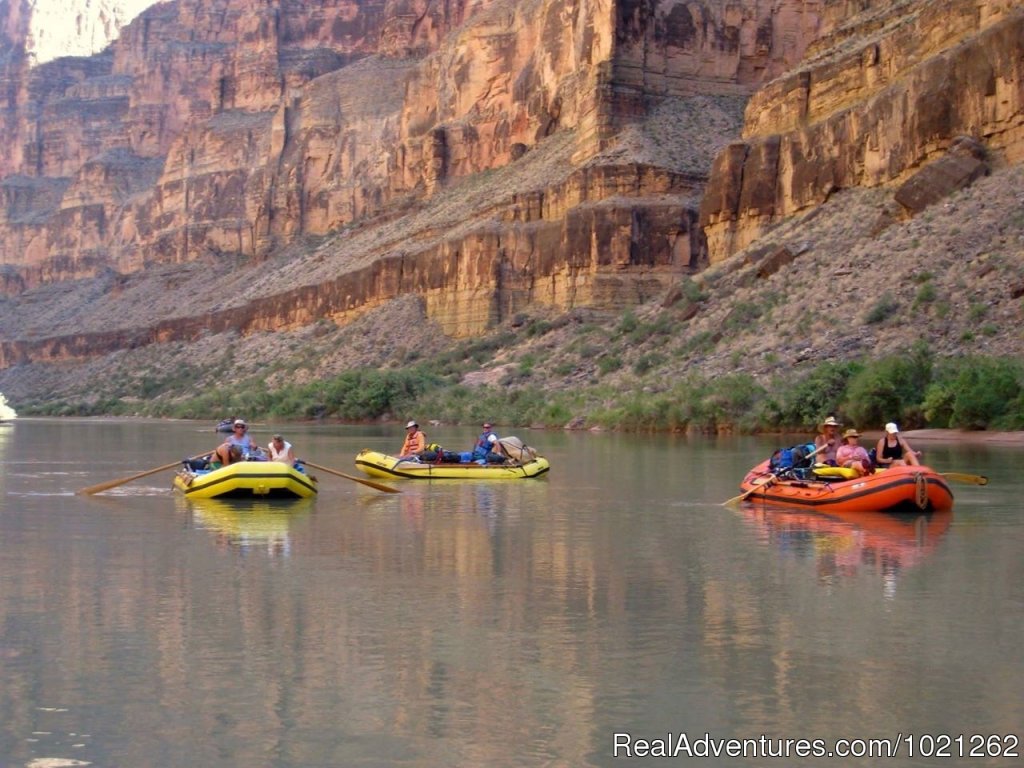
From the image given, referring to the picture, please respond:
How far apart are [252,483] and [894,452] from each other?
10265 millimetres

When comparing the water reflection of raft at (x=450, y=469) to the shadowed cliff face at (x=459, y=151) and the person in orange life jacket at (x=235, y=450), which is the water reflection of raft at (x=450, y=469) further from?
the shadowed cliff face at (x=459, y=151)

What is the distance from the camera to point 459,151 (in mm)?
108375

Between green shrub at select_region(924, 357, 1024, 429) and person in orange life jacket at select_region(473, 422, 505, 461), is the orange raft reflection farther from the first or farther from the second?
green shrub at select_region(924, 357, 1024, 429)

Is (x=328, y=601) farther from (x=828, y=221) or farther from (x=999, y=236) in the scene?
(x=828, y=221)

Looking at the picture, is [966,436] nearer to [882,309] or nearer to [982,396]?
[982,396]

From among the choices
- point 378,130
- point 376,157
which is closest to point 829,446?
point 376,157

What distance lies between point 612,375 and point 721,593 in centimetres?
4778

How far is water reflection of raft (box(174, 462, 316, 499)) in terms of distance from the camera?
80.8 feet

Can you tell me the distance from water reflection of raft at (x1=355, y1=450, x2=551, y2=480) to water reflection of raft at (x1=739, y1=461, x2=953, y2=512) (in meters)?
7.49

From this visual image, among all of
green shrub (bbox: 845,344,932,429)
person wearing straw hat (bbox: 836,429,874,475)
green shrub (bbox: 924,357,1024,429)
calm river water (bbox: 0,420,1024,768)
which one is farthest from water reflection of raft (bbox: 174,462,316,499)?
green shrub (bbox: 924,357,1024,429)

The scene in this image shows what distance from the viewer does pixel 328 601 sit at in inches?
563

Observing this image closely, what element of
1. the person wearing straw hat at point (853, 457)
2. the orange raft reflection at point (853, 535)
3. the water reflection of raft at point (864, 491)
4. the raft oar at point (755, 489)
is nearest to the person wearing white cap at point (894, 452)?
the person wearing straw hat at point (853, 457)

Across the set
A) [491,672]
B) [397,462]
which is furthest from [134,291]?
[491,672]

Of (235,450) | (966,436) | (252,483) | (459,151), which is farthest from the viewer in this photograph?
(459,151)
